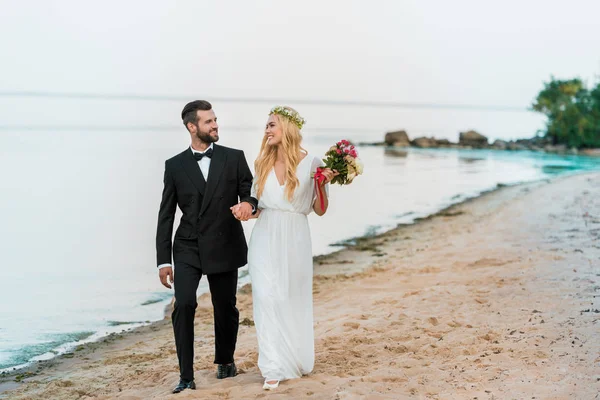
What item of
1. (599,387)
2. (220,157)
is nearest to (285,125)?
(220,157)

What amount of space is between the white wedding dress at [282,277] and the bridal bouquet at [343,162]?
6.9 inches

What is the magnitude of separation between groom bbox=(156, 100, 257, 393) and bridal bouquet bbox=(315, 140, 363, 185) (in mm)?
637

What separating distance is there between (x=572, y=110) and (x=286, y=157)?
47.7 metres

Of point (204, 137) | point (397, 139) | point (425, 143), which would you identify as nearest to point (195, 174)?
point (204, 137)

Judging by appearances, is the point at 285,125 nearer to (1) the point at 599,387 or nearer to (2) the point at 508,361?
(2) the point at 508,361

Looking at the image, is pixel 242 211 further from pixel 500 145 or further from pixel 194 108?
pixel 500 145

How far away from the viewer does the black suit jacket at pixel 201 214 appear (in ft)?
Answer: 18.2

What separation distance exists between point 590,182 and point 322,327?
19168mm

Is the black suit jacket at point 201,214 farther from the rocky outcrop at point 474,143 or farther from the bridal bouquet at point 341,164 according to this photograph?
the rocky outcrop at point 474,143

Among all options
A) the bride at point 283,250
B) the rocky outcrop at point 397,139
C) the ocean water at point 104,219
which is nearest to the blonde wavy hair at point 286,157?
the bride at point 283,250

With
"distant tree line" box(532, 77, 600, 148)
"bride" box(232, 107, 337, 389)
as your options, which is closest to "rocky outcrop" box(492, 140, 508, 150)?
"distant tree line" box(532, 77, 600, 148)

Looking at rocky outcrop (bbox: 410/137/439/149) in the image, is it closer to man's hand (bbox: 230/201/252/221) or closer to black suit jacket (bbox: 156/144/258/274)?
black suit jacket (bbox: 156/144/258/274)

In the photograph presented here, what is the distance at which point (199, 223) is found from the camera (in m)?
5.57

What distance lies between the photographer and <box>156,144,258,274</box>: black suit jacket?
5551 mm
